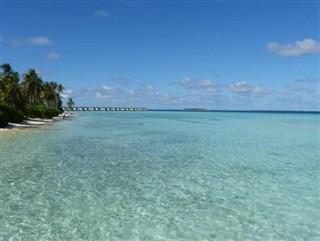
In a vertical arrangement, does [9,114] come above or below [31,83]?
below

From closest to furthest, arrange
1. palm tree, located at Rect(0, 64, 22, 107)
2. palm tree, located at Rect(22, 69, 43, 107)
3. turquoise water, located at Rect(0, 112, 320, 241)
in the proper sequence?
1. turquoise water, located at Rect(0, 112, 320, 241)
2. palm tree, located at Rect(0, 64, 22, 107)
3. palm tree, located at Rect(22, 69, 43, 107)

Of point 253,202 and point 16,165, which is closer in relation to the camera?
point 253,202

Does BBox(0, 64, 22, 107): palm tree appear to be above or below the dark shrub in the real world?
above

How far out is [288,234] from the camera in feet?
28.6

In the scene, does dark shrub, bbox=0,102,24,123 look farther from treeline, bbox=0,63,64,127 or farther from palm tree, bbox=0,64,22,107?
palm tree, bbox=0,64,22,107

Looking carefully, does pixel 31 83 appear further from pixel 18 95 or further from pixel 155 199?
pixel 155 199

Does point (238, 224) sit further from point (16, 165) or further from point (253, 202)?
point (16, 165)

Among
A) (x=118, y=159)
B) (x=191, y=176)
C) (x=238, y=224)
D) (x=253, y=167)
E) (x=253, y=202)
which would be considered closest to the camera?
(x=238, y=224)

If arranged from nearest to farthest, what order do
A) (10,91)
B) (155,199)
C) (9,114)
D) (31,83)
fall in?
1. (155,199)
2. (9,114)
3. (10,91)
4. (31,83)

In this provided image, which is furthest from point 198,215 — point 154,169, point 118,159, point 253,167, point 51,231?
point 118,159

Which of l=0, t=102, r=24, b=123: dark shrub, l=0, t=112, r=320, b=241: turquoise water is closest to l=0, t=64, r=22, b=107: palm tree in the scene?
l=0, t=102, r=24, b=123: dark shrub

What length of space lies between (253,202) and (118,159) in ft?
36.7

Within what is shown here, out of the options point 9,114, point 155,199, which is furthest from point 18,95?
point 155,199

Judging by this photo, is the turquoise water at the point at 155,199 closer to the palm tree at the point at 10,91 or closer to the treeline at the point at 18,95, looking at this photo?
the treeline at the point at 18,95
